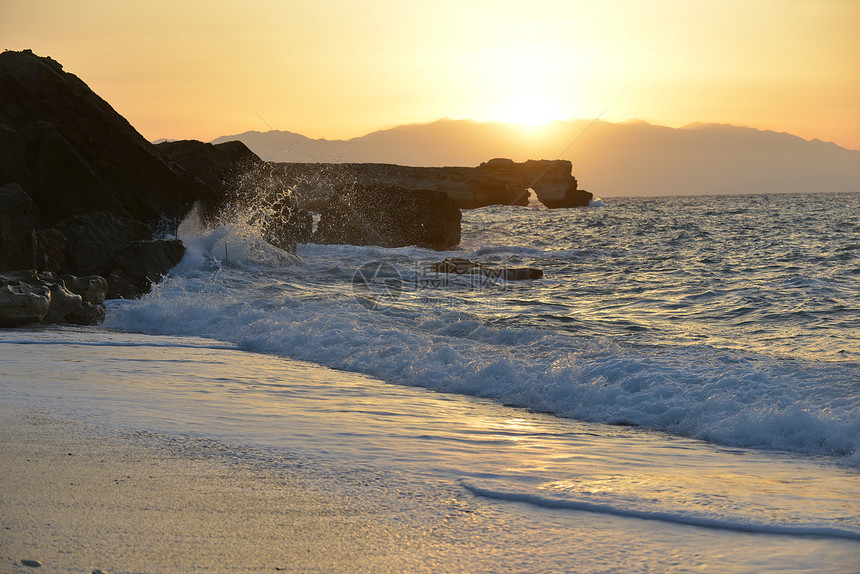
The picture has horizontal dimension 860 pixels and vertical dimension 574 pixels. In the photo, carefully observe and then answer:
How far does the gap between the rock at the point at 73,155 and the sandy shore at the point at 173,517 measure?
1434 centimetres

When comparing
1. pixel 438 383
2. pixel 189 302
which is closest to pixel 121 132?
pixel 189 302

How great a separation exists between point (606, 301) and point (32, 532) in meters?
13.3

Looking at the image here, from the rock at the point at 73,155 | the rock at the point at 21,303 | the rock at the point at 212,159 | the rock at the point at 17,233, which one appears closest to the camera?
the rock at the point at 21,303

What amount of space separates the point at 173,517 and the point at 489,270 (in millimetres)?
17027

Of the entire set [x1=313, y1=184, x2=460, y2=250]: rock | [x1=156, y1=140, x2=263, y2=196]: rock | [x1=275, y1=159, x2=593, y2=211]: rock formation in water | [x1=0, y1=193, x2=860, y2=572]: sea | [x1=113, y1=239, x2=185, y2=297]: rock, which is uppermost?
[x1=275, y1=159, x2=593, y2=211]: rock formation in water

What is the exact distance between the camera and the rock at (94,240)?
1477 cm

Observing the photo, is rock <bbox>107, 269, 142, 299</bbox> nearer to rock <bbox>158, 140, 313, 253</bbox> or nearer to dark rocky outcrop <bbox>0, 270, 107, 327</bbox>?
dark rocky outcrop <bbox>0, 270, 107, 327</bbox>

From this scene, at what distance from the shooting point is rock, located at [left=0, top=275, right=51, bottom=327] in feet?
32.1

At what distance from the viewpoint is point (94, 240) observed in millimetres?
15109

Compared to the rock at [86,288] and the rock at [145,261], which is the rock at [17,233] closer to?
the rock at [86,288]

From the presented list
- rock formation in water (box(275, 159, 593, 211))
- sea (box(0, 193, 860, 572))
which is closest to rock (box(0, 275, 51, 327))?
sea (box(0, 193, 860, 572))

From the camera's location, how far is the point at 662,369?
7.79m

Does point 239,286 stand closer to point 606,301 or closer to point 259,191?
point 606,301

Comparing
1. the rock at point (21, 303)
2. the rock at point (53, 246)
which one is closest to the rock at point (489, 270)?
the rock at point (53, 246)
